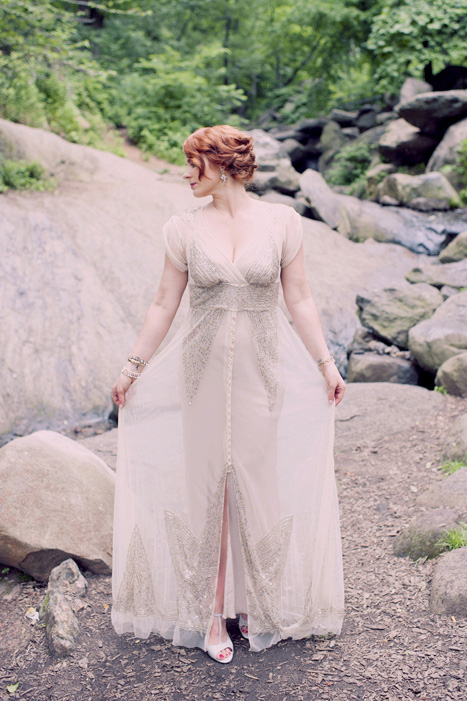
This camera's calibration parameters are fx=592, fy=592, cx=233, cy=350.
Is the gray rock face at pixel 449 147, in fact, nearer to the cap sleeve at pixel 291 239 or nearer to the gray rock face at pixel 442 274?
the gray rock face at pixel 442 274

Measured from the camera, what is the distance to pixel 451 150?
11102mm

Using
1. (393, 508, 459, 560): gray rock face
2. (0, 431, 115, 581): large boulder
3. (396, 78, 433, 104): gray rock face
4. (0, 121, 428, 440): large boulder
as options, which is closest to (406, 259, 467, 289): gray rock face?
(0, 121, 428, 440): large boulder

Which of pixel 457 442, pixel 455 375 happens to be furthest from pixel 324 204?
pixel 457 442

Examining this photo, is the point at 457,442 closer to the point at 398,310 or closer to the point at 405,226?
the point at 398,310

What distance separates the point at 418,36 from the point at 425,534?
1252 centimetres

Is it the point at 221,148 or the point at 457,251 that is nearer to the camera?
the point at 221,148

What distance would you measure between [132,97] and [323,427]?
13465 mm

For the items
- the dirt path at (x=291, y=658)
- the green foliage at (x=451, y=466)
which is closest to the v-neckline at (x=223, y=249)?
the dirt path at (x=291, y=658)

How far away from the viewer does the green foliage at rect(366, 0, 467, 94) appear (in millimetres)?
12297

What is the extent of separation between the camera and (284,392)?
2627mm

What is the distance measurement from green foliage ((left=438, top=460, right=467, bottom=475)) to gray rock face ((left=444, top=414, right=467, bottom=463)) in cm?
3

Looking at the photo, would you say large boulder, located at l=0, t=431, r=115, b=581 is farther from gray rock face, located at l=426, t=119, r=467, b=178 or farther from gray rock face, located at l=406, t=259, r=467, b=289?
gray rock face, located at l=426, t=119, r=467, b=178

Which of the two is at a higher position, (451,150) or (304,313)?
(304,313)

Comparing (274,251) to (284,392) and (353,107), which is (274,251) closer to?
(284,392)
